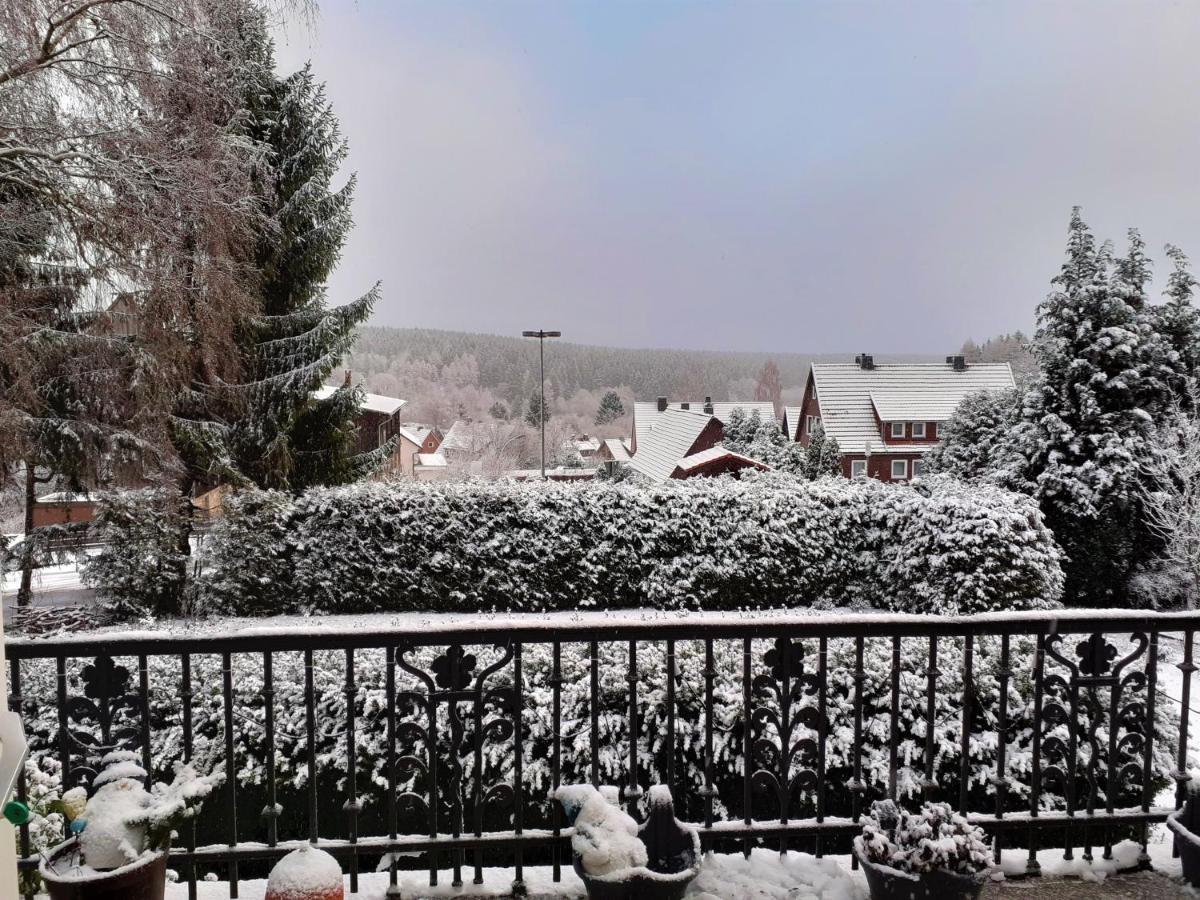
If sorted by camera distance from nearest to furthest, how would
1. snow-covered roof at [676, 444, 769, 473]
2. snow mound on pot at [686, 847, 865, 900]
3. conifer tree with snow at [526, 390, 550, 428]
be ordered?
snow mound on pot at [686, 847, 865, 900]
snow-covered roof at [676, 444, 769, 473]
conifer tree with snow at [526, 390, 550, 428]

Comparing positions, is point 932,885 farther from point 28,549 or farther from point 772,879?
point 28,549

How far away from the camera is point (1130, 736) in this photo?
2207mm

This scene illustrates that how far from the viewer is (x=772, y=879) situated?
2.08 metres

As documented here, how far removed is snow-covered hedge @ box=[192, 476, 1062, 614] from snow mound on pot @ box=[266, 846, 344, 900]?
846 cm

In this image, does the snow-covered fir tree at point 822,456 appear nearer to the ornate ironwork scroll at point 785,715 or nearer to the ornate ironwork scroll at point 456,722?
the ornate ironwork scroll at point 785,715

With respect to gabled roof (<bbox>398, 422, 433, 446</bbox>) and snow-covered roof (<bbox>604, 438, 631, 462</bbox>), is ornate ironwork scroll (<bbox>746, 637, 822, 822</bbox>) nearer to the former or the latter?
gabled roof (<bbox>398, 422, 433, 446</bbox>)

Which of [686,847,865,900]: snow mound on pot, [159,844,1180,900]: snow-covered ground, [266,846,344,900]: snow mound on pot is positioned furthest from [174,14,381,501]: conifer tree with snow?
[686,847,865,900]: snow mound on pot

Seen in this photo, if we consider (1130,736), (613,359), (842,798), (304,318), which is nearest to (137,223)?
(304,318)

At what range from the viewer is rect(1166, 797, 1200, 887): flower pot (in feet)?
6.62

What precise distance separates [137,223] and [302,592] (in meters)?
5.25

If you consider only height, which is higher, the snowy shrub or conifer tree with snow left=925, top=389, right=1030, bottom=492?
conifer tree with snow left=925, top=389, right=1030, bottom=492

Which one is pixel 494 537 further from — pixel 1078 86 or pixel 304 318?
pixel 1078 86

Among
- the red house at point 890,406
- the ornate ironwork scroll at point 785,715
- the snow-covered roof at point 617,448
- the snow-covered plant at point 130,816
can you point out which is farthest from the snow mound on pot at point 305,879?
the snow-covered roof at point 617,448

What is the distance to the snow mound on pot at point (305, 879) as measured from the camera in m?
1.66
